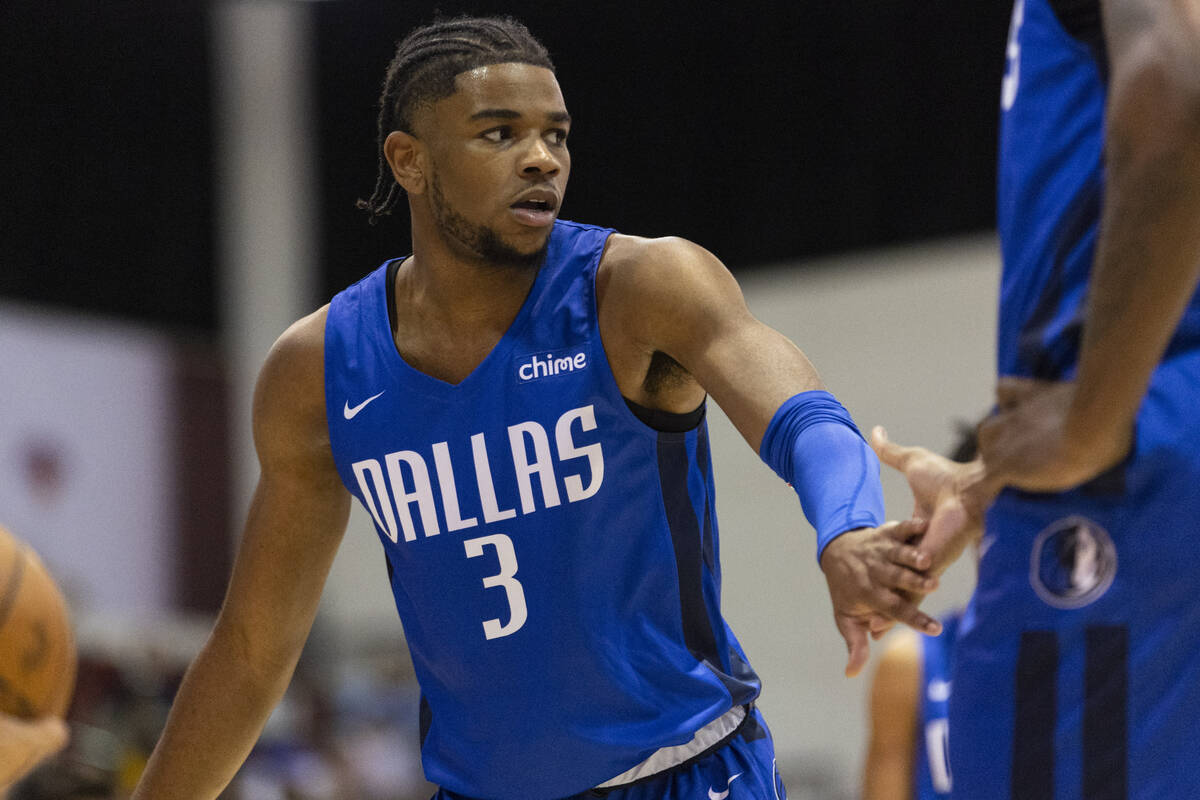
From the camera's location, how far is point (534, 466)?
267cm

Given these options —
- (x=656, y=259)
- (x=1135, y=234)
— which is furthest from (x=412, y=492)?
(x=1135, y=234)

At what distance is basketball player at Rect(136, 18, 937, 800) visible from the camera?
266cm

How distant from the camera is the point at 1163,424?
1.69 metres

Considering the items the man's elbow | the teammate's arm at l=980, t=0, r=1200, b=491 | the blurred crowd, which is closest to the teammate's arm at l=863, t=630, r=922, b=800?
the teammate's arm at l=980, t=0, r=1200, b=491

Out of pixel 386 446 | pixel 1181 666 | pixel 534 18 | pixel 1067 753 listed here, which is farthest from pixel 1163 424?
pixel 534 18

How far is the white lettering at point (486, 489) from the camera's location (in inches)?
106

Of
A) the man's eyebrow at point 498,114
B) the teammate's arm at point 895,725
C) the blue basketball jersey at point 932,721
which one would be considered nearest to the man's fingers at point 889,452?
the man's eyebrow at point 498,114

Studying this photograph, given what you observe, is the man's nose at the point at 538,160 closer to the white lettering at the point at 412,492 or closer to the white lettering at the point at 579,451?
the white lettering at the point at 579,451

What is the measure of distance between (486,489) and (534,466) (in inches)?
4.1

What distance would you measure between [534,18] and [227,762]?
9.15 metres

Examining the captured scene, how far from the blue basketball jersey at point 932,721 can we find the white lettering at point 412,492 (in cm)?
180

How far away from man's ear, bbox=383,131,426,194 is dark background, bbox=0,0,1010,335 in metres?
6.07

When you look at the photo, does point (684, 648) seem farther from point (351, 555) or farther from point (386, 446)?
point (351, 555)

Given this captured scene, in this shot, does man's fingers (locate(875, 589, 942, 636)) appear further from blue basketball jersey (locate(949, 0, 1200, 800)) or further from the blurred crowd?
the blurred crowd
